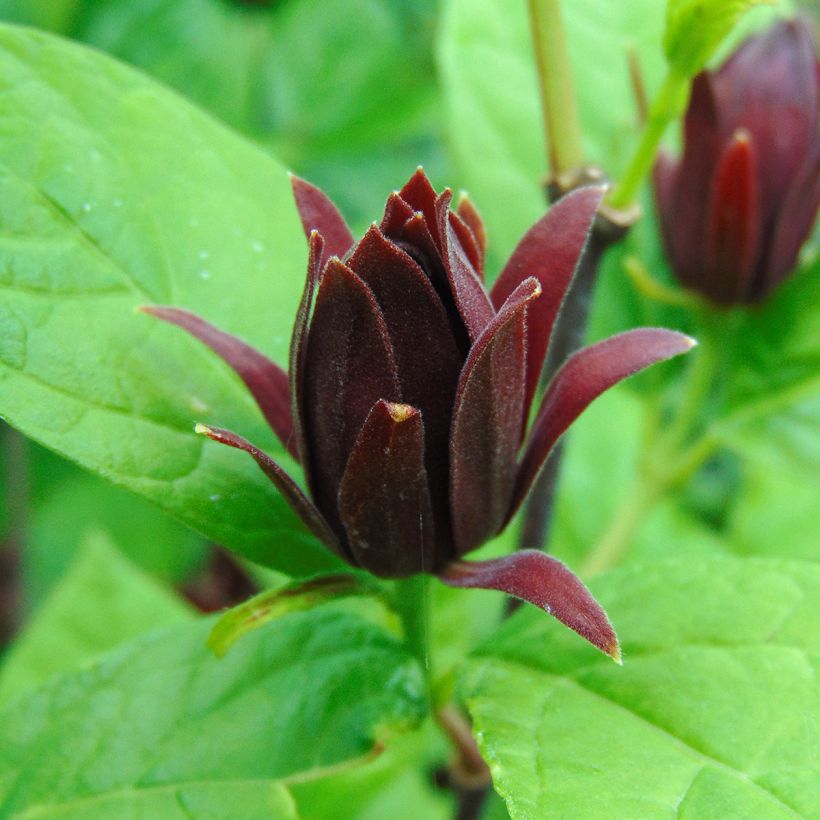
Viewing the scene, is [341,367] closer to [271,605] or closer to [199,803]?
[271,605]

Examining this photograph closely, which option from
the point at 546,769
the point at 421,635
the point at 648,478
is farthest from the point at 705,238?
the point at 546,769

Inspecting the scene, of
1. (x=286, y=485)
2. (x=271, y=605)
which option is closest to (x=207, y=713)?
(x=271, y=605)

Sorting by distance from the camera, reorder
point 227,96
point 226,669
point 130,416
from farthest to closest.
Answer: point 227,96 < point 226,669 < point 130,416

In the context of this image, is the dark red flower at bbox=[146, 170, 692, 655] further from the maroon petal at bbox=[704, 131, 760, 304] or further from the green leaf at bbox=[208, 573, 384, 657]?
the maroon petal at bbox=[704, 131, 760, 304]

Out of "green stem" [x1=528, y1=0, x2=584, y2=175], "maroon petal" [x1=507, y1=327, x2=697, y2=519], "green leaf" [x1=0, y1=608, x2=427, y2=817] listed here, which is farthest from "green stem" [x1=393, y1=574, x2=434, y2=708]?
"green stem" [x1=528, y1=0, x2=584, y2=175]

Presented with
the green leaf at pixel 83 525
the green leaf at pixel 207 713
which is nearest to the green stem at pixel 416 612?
the green leaf at pixel 207 713

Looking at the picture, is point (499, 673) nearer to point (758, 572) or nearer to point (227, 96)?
point (758, 572)
